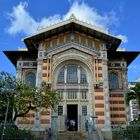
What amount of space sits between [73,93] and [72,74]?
77.2 inches

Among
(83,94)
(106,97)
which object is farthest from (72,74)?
(106,97)

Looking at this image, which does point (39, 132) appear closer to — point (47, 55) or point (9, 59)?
point (47, 55)

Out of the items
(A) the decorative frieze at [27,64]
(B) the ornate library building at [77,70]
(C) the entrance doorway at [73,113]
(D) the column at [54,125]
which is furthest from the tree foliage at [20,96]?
(A) the decorative frieze at [27,64]

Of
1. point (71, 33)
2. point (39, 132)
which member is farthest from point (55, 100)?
point (71, 33)

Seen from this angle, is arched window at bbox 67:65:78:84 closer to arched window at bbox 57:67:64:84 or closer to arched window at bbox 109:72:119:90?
arched window at bbox 57:67:64:84

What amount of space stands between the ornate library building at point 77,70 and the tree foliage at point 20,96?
473 cm

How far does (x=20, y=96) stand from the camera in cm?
2155

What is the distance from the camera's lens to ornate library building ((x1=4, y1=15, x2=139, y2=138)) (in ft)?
90.6

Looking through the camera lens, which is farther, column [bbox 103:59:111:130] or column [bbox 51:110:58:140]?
column [bbox 103:59:111:130]

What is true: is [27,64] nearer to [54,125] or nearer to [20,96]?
[54,125]

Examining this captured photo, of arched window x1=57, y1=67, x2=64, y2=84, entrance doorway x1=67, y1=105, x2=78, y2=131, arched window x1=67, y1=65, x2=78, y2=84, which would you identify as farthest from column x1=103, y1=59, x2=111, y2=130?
arched window x1=57, y1=67, x2=64, y2=84

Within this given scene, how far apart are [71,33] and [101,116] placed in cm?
923

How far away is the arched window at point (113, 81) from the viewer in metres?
30.3

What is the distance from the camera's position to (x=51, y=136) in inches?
934
